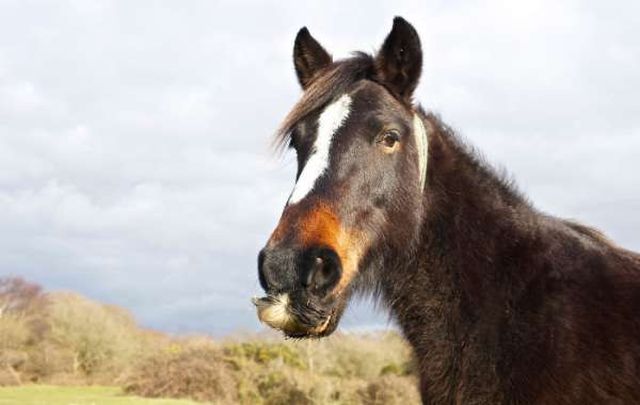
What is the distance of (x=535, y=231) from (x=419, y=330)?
1085 mm

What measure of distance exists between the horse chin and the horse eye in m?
1.29

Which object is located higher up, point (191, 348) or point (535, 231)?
point (191, 348)

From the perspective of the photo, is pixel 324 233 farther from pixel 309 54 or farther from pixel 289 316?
pixel 309 54

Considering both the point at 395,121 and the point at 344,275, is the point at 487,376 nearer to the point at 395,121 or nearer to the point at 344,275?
the point at 344,275

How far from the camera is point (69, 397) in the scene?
22.6m

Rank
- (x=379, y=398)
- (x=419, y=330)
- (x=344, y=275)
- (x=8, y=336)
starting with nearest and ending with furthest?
(x=344, y=275)
(x=419, y=330)
(x=379, y=398)
(x=8, y=336)

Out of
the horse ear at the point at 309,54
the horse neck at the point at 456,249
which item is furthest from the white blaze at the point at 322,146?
the horse ear at the point at 309,54

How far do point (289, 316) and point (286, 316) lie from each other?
0.06 ft

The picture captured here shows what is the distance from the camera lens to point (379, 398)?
25.9m

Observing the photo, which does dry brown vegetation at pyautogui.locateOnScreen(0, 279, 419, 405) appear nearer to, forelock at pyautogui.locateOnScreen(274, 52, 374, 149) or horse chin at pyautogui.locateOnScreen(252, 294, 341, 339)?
forelock at pyautogui.locateOnScreen(274, 52, 374, 149)

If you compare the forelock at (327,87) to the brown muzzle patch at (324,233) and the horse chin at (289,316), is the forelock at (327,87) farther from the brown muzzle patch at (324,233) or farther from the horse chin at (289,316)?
the horse chin at (289,316)

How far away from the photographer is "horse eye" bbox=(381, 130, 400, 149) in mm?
4973

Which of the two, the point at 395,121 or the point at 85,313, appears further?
the point at 85,313

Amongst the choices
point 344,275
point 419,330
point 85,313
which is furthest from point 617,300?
point 85,313
